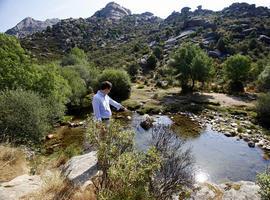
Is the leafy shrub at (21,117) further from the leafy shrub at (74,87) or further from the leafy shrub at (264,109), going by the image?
the leafy shrub at (264,109)

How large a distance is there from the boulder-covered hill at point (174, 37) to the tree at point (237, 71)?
90.1ft

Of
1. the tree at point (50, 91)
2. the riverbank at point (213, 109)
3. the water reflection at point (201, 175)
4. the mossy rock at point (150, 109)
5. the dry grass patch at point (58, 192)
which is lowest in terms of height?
the riverbank at point (213, 109)

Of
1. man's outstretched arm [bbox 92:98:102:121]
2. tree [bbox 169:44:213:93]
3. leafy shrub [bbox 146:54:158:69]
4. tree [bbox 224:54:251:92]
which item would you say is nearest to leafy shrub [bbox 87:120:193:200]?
man's outstretched arm [bbox 92:98:102:121]

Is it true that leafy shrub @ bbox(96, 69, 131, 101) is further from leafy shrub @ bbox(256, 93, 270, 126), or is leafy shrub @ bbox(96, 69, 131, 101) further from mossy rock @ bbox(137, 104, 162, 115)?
leafy shrub @ bbox(256, 93, 270, 126)

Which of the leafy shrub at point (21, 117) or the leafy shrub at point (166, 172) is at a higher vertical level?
the leafy shrub at point (166, 172)

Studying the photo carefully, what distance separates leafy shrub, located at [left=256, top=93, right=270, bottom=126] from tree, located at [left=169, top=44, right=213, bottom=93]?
538 inches

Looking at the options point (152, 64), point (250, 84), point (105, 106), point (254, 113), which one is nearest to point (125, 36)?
point (152, 64)

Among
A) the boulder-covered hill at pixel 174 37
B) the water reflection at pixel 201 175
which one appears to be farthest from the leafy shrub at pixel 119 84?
the boulder-covered hill at pixel 174 37

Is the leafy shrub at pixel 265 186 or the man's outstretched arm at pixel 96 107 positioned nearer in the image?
the leafy shrub at pixel 265 186

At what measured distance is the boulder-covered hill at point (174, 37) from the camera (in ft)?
278

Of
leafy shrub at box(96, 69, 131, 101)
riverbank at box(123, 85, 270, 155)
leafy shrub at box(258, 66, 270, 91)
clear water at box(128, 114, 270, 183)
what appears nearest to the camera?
clear water at box(128, 114, 270, 183)

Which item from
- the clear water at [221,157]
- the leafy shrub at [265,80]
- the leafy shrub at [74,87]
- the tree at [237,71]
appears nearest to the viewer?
the clear water at [221,157]

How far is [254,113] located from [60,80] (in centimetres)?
2225

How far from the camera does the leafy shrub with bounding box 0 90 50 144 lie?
65.1 feet
